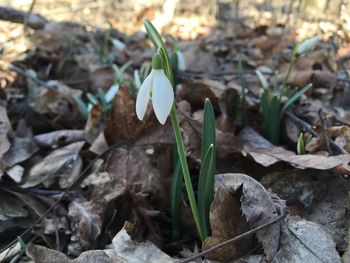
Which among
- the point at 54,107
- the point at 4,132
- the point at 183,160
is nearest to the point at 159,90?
the point at 183,160

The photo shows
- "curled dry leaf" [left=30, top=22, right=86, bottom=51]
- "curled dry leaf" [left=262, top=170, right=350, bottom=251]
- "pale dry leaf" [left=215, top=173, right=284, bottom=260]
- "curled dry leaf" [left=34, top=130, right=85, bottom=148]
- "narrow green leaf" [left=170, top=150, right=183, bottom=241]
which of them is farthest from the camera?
"curled dry leaf" [left=30, top=22, right=86, bottom=51]

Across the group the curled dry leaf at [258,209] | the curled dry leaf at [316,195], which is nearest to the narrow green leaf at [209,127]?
the curled dry leaf at [258,209]

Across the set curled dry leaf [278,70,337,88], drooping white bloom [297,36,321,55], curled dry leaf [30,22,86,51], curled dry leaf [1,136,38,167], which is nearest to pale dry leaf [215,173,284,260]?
drooping white bloom [297,36,321,55]

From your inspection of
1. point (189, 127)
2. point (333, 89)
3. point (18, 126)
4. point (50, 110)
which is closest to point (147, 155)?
point (189, 127)

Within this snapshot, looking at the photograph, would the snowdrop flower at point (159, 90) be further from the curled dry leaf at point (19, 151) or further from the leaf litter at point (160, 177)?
the curled dry leaf at point (19, 151)

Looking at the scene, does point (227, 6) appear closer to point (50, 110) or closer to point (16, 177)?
point (50, 110)

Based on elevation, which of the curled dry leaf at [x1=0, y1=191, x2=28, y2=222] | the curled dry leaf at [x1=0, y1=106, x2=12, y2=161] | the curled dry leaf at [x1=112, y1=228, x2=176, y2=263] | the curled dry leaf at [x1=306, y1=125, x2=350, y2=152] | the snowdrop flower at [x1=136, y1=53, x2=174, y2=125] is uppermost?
the snowdrop flower at [x1=136, y1=53, x2=174, y2=125]

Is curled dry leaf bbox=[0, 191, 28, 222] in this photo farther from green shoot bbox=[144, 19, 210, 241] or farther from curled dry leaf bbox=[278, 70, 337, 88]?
curled dry leaf bbox=[278, 70, 337, 88]
